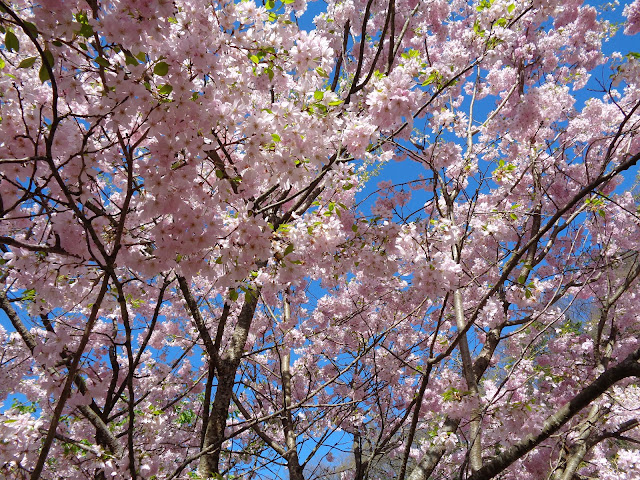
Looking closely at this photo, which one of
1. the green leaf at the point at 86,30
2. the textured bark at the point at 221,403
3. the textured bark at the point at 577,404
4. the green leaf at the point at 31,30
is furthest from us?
the textured bark at the point at 221,403

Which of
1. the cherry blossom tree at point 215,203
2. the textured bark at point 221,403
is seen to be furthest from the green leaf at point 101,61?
the textured bark at point 221,403

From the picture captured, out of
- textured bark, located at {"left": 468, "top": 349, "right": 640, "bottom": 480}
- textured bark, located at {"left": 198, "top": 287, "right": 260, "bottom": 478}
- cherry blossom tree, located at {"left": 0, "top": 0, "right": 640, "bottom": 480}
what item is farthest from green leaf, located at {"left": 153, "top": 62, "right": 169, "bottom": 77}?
textured bark, located at {"left": 468, "top": 349, "right": 640, "bottom": 480}

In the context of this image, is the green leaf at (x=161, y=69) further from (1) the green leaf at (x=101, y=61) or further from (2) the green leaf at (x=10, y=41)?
(2) the green leaf at (x=10, y=41)

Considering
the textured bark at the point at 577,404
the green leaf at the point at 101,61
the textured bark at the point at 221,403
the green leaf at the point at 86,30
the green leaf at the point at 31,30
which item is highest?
the green leaf at the point at 86,30

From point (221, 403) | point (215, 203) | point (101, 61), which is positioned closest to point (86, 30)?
point (101, 61)

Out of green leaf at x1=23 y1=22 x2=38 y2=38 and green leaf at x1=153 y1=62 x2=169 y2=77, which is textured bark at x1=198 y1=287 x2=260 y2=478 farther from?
green leaf at x1=23 y1=22 x2=38 y2=38

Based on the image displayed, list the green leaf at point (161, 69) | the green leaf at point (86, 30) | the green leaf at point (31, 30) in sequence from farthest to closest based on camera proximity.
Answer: the green leaf at point (161, 69), the green leaf at point (86, 30), the green leaf at point (31, 30)

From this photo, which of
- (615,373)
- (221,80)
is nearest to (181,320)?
(221,80)

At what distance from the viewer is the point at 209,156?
2.57 metres

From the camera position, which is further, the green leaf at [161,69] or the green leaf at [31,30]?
the green leaf at [161,69]

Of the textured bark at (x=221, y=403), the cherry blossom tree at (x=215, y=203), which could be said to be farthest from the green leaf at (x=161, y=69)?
the textured bark at (x=221, y=403)

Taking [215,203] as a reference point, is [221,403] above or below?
below

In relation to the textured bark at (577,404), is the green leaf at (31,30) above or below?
above

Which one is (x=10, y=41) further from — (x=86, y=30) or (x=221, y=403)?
(x=221, y=403)
